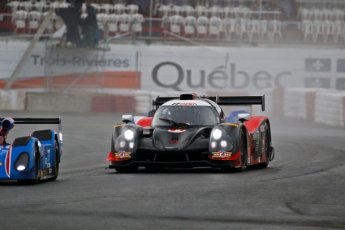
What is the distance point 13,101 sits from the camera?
105 feet

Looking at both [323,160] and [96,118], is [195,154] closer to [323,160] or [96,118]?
[323,160]

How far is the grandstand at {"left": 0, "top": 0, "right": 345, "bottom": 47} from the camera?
34719 millimetres

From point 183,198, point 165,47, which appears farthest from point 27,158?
point 165,47

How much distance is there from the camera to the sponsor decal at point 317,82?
34.5m

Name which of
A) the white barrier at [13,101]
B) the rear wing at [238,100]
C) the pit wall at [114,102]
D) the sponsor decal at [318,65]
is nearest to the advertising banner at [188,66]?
the sponsor decal at [318,65]

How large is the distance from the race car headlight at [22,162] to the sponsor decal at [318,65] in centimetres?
2604

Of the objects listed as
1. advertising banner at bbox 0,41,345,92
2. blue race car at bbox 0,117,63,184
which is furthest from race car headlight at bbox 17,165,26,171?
advertising banner at bbox 0,41,345,92

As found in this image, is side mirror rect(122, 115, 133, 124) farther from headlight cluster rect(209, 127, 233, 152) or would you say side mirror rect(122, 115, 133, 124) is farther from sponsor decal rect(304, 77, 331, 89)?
sponsor decal rect(304, 77, 331, 89)

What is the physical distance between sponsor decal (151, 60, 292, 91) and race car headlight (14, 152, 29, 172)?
24.9 m

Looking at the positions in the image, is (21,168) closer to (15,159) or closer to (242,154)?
(15,159)

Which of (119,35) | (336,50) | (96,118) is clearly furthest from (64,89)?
(336,50)

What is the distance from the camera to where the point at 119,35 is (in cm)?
3481

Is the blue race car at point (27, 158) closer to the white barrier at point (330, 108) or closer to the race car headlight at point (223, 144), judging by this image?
the race car headlight at point (223, 144)

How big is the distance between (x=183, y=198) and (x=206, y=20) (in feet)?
91.5
